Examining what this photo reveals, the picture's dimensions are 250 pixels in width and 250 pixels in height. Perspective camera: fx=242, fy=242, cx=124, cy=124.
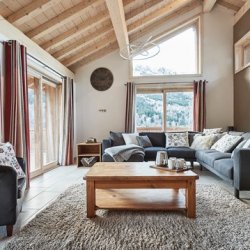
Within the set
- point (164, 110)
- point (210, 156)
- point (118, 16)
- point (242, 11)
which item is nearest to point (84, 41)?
point (118, 16)

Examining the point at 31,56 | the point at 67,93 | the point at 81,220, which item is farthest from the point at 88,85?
the point at 81,220

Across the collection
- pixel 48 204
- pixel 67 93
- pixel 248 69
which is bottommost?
pixel 48 204

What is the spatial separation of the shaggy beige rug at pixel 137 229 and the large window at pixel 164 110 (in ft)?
12.0

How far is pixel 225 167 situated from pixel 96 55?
4442 millimetres

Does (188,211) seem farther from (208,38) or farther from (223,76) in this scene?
(208,38)

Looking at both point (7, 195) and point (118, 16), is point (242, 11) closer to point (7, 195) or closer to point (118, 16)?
point (118, 16)

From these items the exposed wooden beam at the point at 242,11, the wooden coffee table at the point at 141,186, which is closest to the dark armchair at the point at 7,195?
the wooden coffee table at the point at 141,186

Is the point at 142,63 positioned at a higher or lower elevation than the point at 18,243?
higher

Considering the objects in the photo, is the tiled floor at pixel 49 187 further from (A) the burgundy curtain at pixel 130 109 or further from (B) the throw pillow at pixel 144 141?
(A) the burgundy curtain at pixel 130 109

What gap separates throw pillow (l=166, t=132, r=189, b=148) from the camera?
542 centimetres

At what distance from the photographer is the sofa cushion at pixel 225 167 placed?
126 inches

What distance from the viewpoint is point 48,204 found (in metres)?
2.96

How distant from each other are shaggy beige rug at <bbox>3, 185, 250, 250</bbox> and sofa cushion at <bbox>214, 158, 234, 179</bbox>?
453 millimetres

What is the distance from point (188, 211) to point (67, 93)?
4358mm
